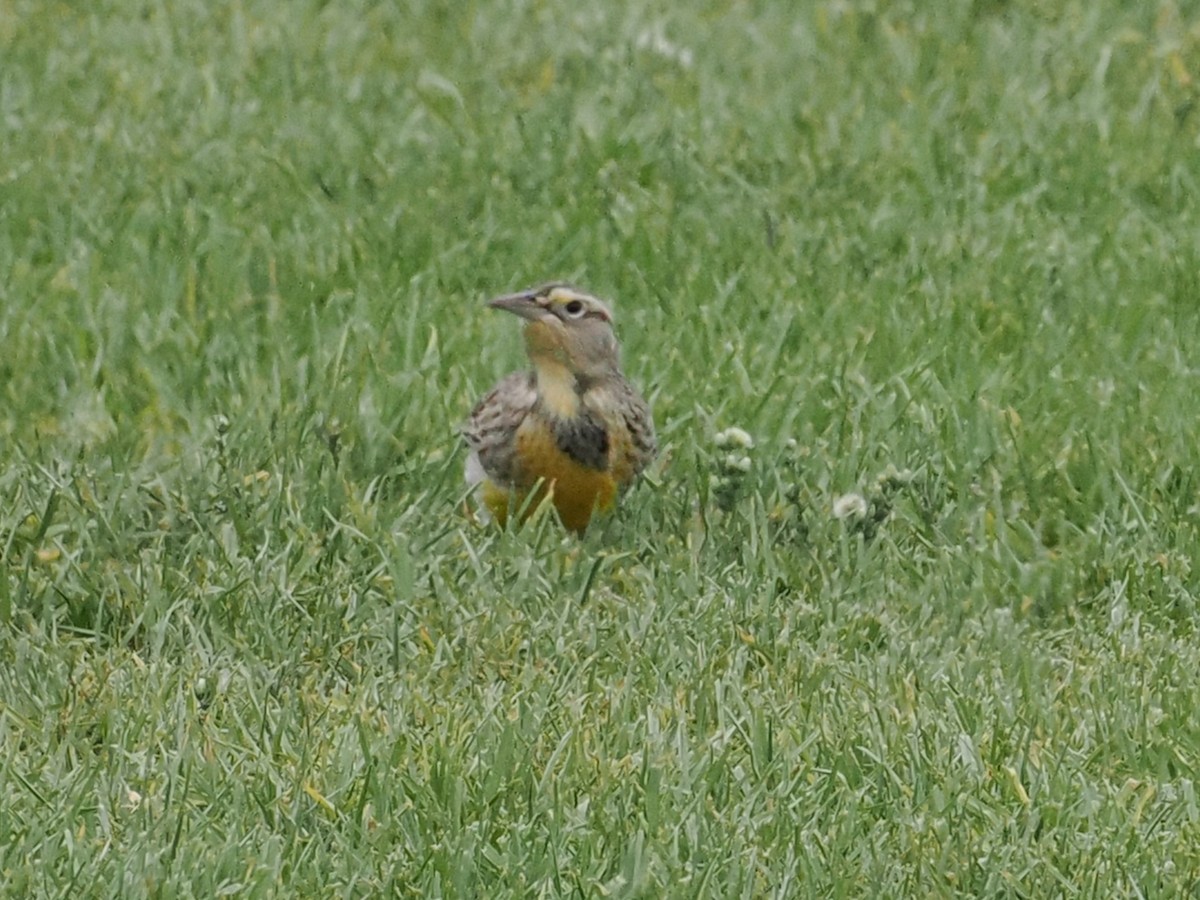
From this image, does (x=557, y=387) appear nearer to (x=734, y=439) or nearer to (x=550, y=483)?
(x=550, y=483)

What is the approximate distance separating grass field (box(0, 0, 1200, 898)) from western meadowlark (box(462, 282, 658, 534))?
113 millimetres

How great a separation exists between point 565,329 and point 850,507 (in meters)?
0.83

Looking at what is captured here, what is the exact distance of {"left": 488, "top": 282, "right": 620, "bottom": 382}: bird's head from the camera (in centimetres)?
621

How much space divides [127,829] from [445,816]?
560mm

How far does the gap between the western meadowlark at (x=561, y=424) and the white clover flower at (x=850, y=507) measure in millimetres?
492

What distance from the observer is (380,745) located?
4.79 metres

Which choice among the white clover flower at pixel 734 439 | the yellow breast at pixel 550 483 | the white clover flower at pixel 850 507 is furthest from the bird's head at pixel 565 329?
the white clover flower at pixel 850 507

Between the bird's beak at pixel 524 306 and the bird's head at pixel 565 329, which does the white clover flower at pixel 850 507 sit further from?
the bird's beak at pixel 524 306

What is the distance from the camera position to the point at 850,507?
6.07m

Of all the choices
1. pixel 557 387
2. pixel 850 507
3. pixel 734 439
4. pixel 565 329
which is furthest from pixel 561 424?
pixel 850 507

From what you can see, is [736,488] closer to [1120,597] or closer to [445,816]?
[1120,597]

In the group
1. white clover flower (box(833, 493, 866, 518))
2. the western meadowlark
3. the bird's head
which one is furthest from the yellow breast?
white clover flower (box(833, 493, 866, 518))

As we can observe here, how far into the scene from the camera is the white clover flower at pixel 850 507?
6.04m

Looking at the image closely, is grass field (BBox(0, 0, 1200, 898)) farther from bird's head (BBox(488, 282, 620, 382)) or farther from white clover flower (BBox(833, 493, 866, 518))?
bird's head (BBox(488, 282, 620, 382))
